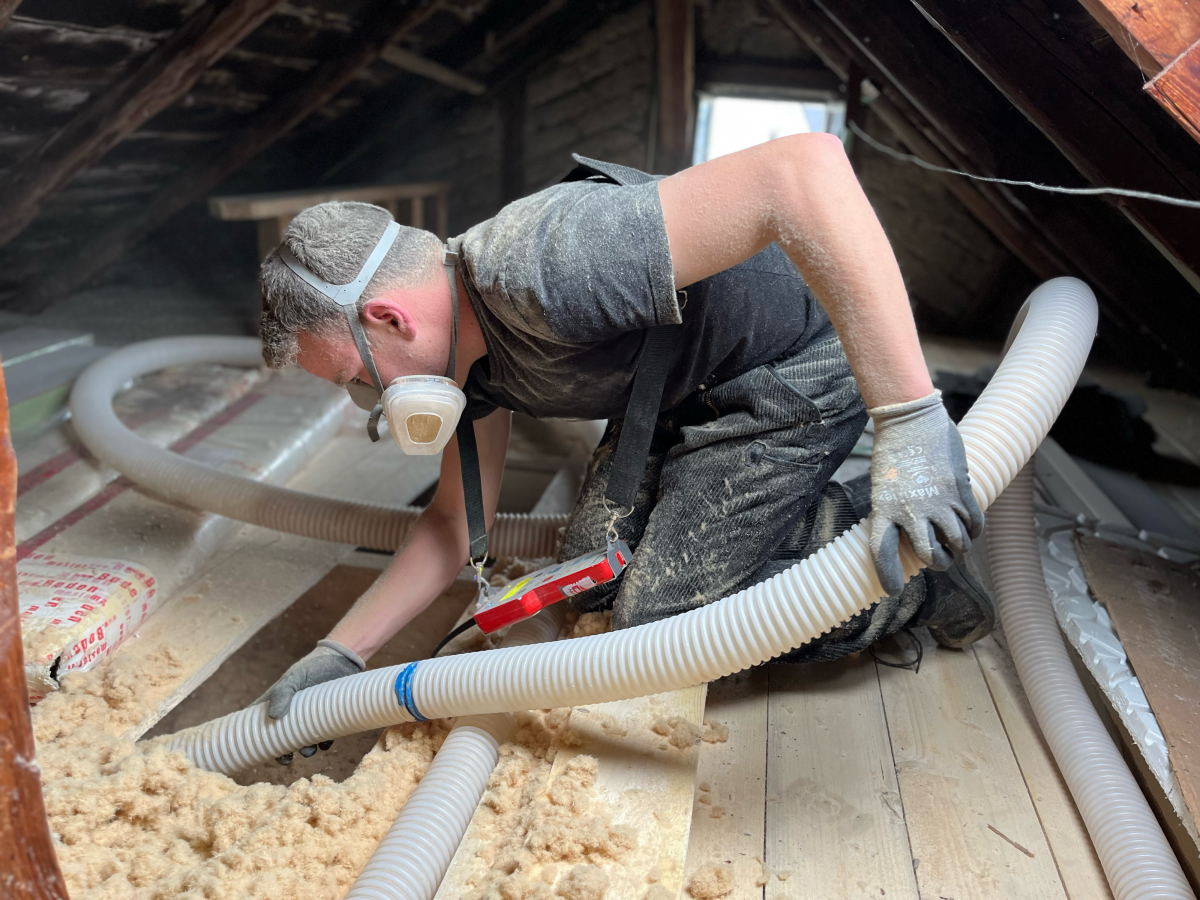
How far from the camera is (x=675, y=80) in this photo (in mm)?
4820

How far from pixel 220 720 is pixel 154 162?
303 cm

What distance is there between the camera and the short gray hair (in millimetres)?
1408

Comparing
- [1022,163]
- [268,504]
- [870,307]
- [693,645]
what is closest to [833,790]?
[693,645]

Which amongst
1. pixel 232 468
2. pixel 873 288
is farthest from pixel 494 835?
pixel 232 468

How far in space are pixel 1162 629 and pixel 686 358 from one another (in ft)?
3.98

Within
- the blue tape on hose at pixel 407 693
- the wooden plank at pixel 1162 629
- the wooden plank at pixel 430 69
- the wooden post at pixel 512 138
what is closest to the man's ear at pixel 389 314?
the blue tape on hose at pixel 407 693

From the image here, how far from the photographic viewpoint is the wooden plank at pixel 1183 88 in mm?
1002

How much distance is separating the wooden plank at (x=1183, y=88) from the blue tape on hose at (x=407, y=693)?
53.4 inches

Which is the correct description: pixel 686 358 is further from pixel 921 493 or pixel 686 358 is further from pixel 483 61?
pixel 483 61

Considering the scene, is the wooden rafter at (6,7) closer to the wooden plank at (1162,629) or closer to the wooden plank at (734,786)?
the wooden plank at (734,786)

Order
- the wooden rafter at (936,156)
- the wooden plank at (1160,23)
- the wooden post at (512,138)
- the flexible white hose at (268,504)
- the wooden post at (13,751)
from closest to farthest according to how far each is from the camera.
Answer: the wooden post at (13,751) → the wooden plank at (1160,23) → the flexible white hose at (268,504) → the wooden rafter at (936,156) → the wooden post at (512,138)

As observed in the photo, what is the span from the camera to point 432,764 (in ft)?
4.78

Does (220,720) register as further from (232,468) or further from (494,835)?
(232,468)

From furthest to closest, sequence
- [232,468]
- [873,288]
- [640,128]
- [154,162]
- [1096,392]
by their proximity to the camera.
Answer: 1. [640,128]
2. [154,162]
3. [1096,392]
4. [232,468]
5. [873,288]
